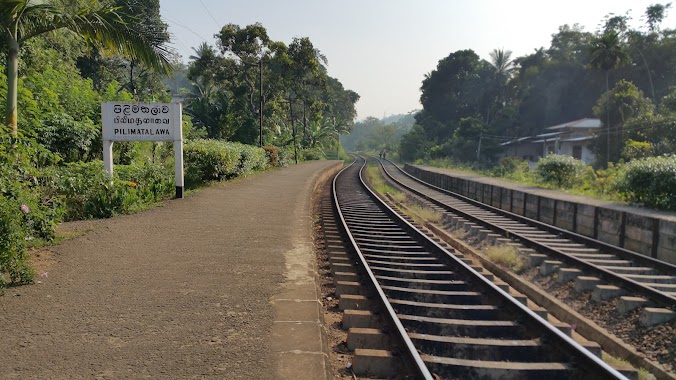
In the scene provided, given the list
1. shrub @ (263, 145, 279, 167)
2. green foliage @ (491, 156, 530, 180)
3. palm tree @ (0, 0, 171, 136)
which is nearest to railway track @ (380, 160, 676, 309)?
palm tree @ (0, 0, 171, 136)

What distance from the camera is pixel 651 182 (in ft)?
41.4

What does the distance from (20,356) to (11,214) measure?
1734 millimetres

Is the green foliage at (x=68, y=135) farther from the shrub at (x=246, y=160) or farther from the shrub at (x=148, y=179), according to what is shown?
the shrub at (x=246, y=160)

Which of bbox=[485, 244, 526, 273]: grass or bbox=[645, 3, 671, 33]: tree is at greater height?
bbox=[645, 3, 671, 33]: tree

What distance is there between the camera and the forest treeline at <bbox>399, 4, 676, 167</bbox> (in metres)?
32.1

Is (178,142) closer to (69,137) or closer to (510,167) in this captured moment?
(69,137)

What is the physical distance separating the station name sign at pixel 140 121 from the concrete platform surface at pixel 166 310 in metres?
3.14

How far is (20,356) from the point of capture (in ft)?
10.9

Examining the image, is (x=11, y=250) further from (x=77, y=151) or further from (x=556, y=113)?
(x=556, y=113)

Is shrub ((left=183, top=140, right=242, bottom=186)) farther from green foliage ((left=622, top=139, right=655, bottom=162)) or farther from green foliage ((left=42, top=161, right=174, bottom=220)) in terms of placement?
green foliage ((left=622, top=139, right=655, bottom=162))

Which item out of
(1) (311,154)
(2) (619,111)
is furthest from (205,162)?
(1) (311,154)

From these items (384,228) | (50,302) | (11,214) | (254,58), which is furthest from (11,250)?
(254,58)

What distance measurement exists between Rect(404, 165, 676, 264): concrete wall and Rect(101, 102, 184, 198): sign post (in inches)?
411

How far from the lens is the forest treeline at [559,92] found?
105ft
